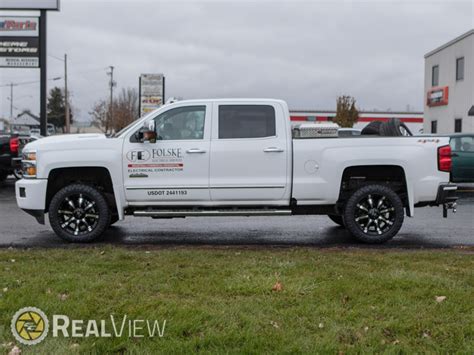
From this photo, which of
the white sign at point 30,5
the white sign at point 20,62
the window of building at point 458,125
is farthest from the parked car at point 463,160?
the window of building at point 458,125

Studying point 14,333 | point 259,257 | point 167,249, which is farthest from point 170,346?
point 167,249

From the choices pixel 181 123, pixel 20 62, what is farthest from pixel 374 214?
pixel 20 62

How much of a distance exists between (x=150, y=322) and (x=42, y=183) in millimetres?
4155

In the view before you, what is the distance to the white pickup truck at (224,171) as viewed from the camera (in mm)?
7637

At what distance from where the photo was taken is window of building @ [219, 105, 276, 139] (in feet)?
25.5

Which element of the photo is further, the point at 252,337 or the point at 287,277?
the point at 287,277

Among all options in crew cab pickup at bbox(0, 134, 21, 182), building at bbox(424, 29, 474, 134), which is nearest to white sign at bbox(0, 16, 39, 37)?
crew cab pickup at bbox(0, 134, 21, 182)

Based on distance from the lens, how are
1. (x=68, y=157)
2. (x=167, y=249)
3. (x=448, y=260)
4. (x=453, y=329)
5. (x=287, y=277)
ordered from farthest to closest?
(x=68, y=157), (x=167, y=249), (x=448, y=260), (x=287, y=277), (x=453, y=329)

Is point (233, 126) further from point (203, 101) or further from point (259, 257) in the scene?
point (259, 257)

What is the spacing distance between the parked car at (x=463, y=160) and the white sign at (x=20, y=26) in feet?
49.3

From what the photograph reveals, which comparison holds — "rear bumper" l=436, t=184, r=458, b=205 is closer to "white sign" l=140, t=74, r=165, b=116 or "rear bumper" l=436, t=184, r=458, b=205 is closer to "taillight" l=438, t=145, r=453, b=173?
"taillight" l=438, t=145, r=453, b=173

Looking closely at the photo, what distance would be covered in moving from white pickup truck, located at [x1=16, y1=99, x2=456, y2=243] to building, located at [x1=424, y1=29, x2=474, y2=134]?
2371cm

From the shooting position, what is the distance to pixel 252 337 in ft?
12.9

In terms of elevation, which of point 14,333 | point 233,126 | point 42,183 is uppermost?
point 233,126
